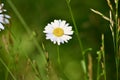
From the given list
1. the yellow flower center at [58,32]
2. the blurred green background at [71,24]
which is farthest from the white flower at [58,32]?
the blurred green background at [71,24]

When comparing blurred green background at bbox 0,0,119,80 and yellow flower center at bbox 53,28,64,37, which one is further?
blurred green background at bbox 0,0,119,80

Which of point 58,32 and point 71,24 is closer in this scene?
point 58,32

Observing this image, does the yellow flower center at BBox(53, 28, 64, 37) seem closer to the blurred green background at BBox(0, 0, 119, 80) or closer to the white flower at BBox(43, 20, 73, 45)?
the white flower at BBox(43, 20, 73, 45)

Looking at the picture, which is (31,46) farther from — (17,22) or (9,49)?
(9,49)

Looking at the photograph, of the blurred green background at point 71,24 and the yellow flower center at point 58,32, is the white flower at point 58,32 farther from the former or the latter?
the blurred green background at point 71,24

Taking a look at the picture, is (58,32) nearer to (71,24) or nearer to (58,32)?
(58,32)

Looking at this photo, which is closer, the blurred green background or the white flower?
the white flower

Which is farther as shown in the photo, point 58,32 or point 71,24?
point 71,24

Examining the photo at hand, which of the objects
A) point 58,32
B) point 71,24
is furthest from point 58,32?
point 71,24

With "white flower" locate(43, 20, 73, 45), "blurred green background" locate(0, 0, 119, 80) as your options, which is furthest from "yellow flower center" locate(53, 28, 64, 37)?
"blurred green background" locate(0, 0, 119, 80)
